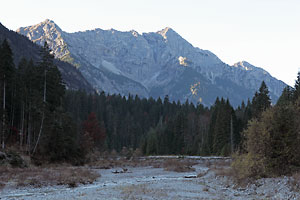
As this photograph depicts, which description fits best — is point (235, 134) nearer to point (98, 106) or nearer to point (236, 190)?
point (236, 190)

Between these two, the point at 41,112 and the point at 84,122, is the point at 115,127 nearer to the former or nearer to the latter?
the point at 84,122

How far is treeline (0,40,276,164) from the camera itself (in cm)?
4828

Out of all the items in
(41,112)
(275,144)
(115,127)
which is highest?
(41,112)

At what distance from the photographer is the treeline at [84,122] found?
48281 mm

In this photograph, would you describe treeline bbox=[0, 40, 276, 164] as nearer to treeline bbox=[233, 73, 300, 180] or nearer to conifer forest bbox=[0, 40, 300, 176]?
conifer forest bbox=[0, 40, 300, 176]

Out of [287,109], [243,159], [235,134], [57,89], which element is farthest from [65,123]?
[235,134]

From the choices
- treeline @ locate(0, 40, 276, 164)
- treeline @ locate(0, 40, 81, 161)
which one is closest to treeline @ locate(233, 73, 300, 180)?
treeline @ locate(0, 40, 276, 164)

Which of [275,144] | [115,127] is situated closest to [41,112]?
[275,144]

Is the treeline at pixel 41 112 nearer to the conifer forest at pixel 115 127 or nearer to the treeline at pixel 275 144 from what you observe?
the conifer forest at pixel 115 127

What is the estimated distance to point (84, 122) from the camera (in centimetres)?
10188

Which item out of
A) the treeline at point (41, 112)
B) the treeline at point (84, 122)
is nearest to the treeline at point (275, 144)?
the treeline at point (84, 122)

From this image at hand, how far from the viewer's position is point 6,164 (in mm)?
34531

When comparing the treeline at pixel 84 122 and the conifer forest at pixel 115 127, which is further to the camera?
the treeline at pixel 84 122

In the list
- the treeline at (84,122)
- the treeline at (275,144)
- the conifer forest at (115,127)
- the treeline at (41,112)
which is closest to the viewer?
the treeline at (275,144)
